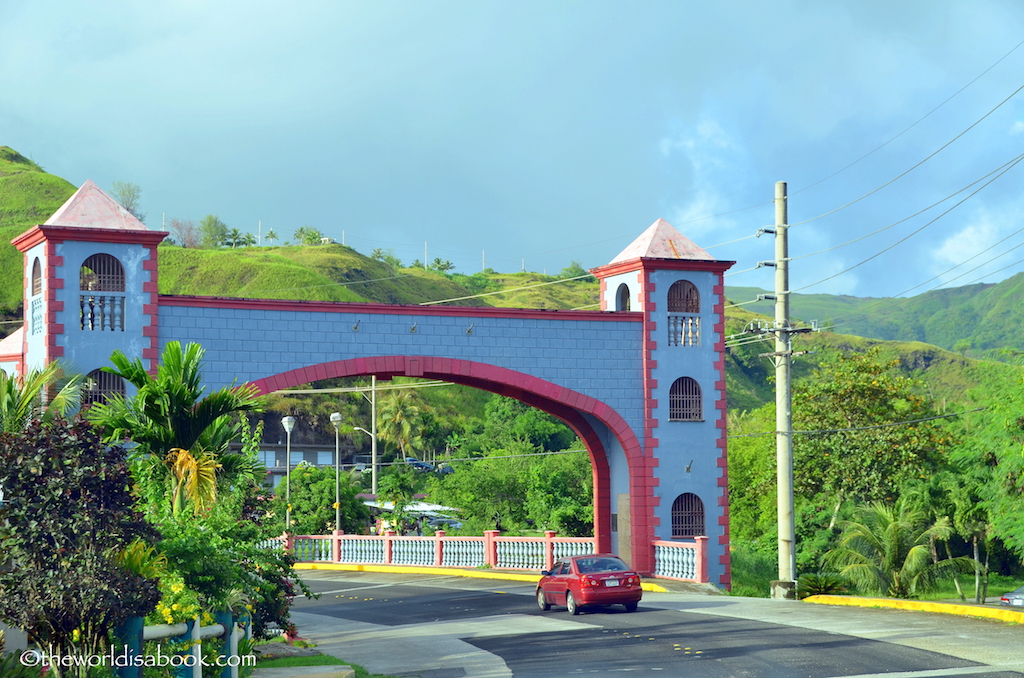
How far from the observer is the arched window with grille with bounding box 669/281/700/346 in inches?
1329

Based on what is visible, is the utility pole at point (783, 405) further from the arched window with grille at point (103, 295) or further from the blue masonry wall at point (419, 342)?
the arched window with grille at point (103, 295)

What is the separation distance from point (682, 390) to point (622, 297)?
3.43 m

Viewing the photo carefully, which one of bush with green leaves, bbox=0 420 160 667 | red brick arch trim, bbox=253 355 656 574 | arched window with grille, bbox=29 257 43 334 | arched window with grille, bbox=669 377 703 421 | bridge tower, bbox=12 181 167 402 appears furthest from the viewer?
arched window with grille, bbox=669 377 703 421

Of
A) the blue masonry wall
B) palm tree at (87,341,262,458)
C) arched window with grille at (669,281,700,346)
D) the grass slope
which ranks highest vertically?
the grass slope

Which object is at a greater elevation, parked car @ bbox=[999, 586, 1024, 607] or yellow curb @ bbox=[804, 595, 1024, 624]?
yellow curb @ bbox=[804, 595, 1024, 624]

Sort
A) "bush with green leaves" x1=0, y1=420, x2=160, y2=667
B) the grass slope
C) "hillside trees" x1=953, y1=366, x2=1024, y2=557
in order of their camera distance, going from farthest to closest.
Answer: the grass slope < "hillside trees" x1=953, y1=366, x2=1024, y2=557 < "bush with green leaves" x1=0, y1=420, x2=160, y2=667

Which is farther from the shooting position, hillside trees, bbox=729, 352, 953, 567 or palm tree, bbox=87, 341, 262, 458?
hillside trees, bbox=729, 352, 953, 567

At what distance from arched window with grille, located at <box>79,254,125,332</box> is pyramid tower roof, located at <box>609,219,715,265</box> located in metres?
13.9

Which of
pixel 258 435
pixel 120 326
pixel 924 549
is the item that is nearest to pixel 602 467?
pixel 924 549

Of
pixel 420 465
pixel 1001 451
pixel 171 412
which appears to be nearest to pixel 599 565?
pixel 171 412

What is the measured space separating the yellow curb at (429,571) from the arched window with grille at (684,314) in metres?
7.17

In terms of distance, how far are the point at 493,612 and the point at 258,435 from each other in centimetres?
840

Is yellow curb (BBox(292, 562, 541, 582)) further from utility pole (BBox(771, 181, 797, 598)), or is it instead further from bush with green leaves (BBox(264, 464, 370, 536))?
utility pole (BBox(771, 181, 797, 598))

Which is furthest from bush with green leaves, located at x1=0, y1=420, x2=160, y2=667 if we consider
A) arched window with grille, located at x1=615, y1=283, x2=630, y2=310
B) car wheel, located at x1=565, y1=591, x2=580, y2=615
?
arched window with grille, located at x1=615, y1=283, x2=630, y2=310
